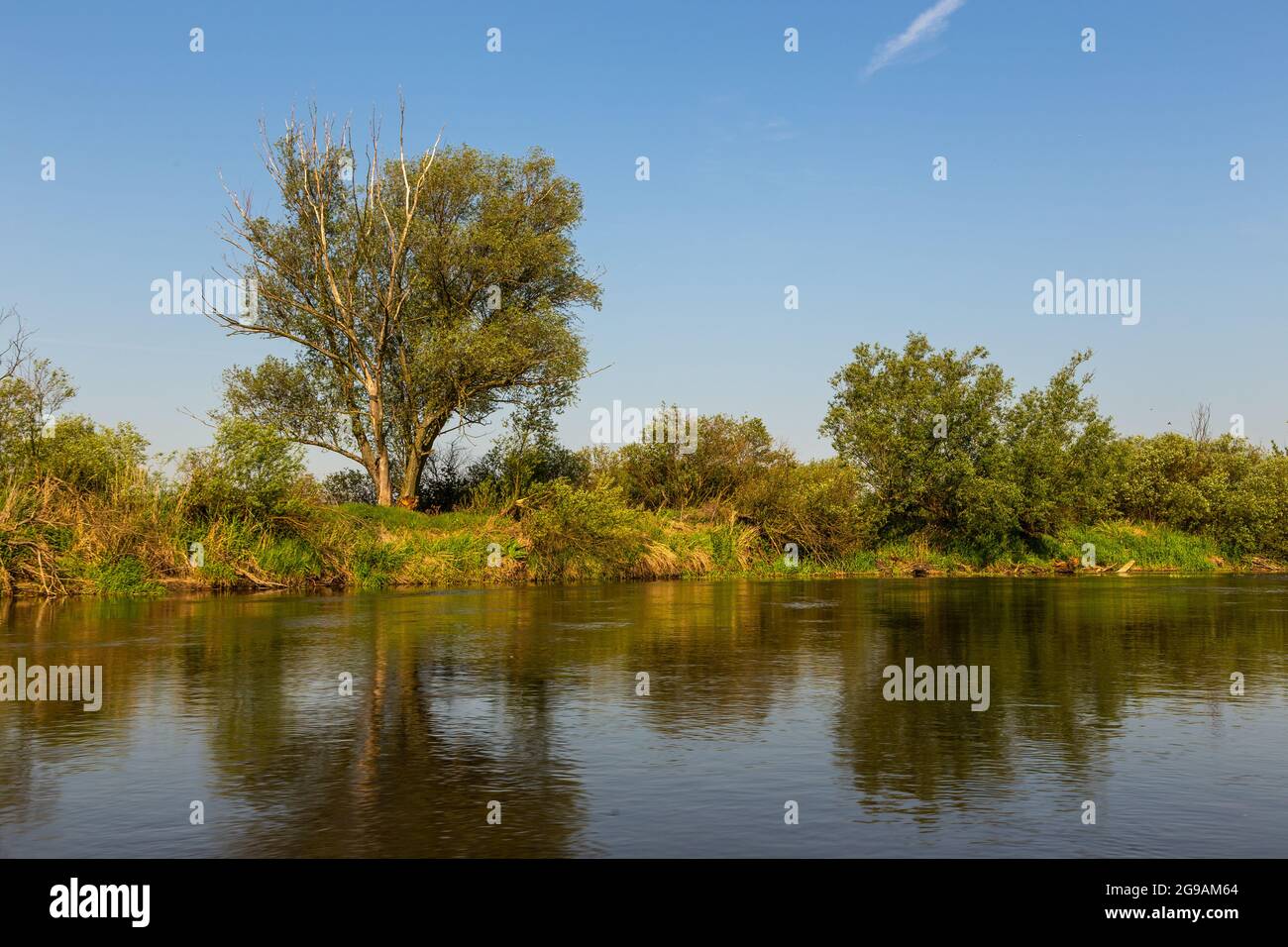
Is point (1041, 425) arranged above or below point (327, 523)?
above

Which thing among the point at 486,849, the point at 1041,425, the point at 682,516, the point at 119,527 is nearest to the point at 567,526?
the point at 682,516

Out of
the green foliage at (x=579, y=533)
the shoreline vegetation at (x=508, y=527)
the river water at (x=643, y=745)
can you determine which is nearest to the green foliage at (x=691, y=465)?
the shoreline vegetation at (x=508, y=527)

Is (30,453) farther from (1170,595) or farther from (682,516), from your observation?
(1170,595)

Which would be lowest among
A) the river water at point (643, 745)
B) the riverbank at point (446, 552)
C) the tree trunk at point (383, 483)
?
the river water at point (643, 745)

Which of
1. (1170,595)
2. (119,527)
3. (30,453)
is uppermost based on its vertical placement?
(30,453)

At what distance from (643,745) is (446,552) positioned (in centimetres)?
2835

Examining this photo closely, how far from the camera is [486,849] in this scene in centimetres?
629

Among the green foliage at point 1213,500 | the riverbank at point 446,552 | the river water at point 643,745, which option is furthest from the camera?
the green foliage at point 1213,500

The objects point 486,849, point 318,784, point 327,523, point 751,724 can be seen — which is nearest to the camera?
point 486,849

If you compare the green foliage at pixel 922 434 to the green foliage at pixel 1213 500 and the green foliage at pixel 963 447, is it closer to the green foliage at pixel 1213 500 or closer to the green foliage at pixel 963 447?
the green foliage at pixel 963 447

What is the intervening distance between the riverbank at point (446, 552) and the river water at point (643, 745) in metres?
10.7

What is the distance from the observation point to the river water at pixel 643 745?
6617mm

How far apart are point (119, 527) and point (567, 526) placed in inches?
573

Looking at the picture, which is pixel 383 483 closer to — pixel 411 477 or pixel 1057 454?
pixel 411 477
